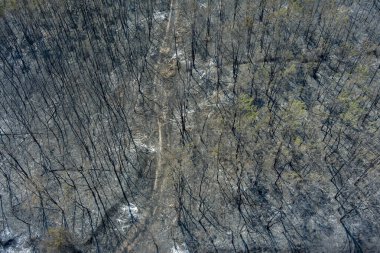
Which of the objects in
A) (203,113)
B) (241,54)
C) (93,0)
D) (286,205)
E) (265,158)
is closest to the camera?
(286,205)

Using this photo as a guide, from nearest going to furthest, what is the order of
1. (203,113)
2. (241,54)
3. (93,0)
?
(203,113), (241,54), (93,0)

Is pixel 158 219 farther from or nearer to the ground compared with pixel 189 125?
nearer to the ground

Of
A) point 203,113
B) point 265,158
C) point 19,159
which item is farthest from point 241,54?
point 19,159

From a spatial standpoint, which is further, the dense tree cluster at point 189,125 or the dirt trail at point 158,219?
the dense tree cluster at point 189,125

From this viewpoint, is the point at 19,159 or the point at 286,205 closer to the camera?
the point at 286,205

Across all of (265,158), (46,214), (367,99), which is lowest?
(46,214)

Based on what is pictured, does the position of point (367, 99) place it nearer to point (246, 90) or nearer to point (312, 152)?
point (312, 152)

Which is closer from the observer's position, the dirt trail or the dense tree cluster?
the dirt trail

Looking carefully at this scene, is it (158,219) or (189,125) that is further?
(189,125)
